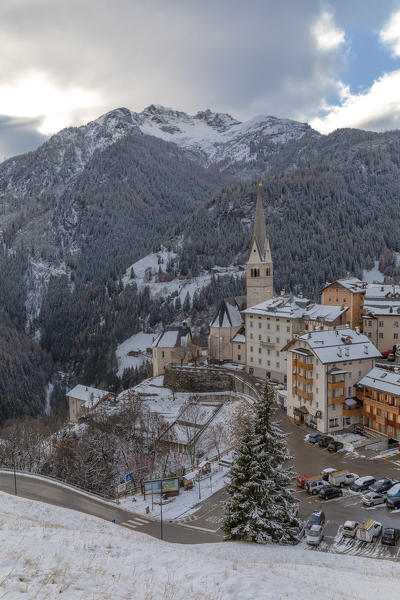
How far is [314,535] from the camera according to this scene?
100 ft

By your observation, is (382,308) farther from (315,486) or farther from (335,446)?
(315,486)

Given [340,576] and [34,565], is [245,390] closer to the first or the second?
[340,576]

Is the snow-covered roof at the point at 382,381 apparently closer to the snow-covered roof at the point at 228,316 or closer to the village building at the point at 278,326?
the village building at the point at 278,326

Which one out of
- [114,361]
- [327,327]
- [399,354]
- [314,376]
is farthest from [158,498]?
[114,361]

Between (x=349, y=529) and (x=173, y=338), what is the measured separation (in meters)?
60.5

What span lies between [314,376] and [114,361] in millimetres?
136686

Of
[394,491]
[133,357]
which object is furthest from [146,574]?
[133,357]

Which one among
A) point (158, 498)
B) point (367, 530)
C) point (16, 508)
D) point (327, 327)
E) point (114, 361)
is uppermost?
point (327, 327)

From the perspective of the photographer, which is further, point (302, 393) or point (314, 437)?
point (302, 393)

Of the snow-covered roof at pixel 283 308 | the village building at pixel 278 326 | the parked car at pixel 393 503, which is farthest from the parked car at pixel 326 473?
the snow-covered roof at pixel 283 308

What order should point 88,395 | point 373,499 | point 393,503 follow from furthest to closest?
1. point 88,395
2. point 373,499
3. point 393,503

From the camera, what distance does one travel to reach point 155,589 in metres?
14.6

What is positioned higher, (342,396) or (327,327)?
(327,327)

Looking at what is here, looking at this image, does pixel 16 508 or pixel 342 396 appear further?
pixel 342 396
